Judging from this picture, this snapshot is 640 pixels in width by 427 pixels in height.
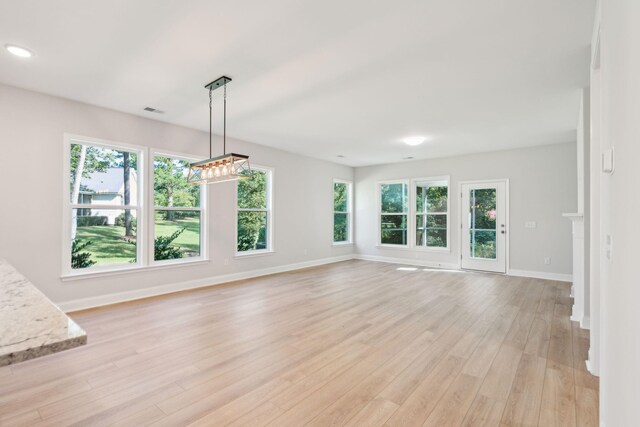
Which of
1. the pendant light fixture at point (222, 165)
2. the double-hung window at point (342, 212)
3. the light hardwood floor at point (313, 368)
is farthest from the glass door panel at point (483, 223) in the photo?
the pendant light fixture at point (222, 165)

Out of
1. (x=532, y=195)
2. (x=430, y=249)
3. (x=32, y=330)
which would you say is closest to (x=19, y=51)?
(x=32, y=330)

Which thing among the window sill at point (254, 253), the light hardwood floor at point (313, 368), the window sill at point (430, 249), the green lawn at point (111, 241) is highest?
the green lawn at point (111, 241)

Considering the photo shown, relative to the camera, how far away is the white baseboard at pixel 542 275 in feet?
20.1

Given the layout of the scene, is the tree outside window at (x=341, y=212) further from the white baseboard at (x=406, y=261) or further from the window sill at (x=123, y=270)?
the window sill at (x=123, y=270)

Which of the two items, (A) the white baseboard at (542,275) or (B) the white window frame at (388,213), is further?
(B) the white window frame at (388,213)

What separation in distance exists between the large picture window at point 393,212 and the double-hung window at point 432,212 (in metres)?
0.33

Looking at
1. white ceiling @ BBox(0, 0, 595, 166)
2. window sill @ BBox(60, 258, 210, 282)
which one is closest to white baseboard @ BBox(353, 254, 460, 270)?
white ceiling @ BBox(0, 0, 595, 166)

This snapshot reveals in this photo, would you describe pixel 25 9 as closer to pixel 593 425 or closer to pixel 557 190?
pixel 593 425

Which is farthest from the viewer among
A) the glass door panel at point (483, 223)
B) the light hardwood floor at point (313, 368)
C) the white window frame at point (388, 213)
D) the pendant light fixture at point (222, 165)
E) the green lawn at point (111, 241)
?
the white window frame at point (388, 213)

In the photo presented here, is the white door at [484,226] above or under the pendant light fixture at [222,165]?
under

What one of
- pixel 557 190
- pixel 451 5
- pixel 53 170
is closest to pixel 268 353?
pixel 451 5

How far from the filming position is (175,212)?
5.26m

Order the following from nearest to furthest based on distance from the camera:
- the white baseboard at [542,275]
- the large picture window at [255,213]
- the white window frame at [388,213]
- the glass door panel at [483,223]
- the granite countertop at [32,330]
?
1. the granite countertop at [32,330]
2. the white baseboard at [542,275]
3. the large picture window at [255,213]
4. the glass door panel at [483,223]
5. the white window frame at [388,213]

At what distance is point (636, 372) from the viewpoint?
0.91 metres
